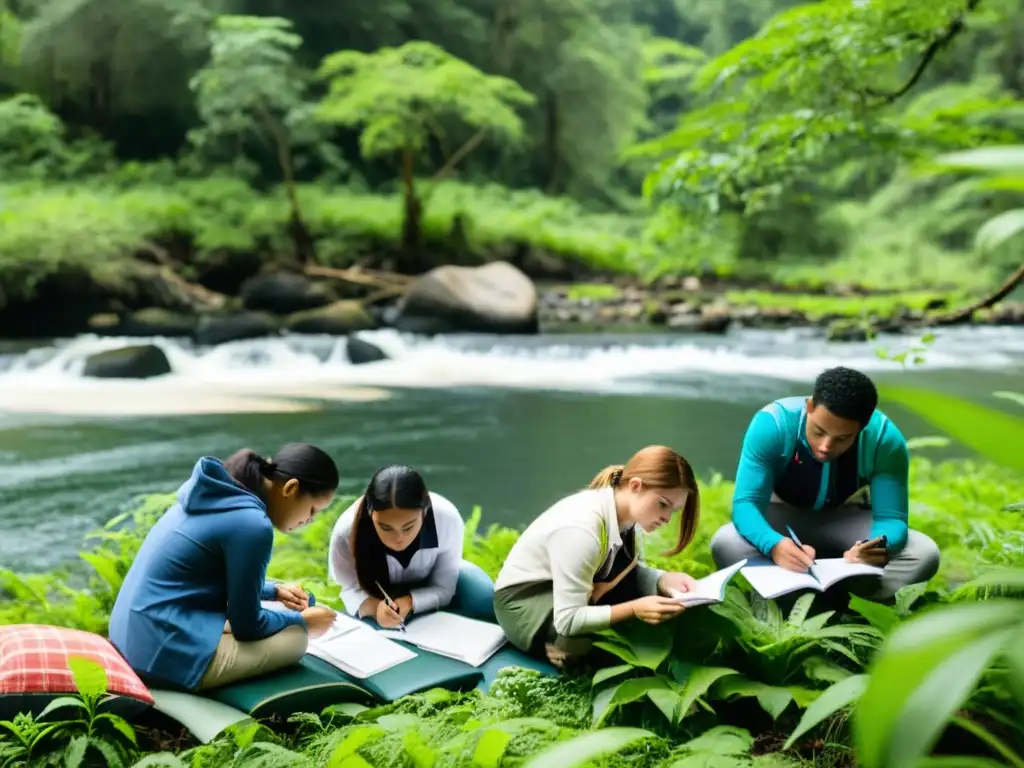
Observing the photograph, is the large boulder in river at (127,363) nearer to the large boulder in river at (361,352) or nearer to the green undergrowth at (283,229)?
the large boulder in river at (361,352)

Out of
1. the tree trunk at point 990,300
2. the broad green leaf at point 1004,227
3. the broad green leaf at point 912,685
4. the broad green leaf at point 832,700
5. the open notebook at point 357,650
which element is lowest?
the open notebook at point 357,650

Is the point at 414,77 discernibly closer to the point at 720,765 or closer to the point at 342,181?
the point at 342,181

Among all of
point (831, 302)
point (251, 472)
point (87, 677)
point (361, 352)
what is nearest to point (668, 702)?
point (251, 472)

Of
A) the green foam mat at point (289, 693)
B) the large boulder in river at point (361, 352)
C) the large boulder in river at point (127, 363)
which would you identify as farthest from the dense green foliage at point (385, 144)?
the green foam mat at point (289, 693)

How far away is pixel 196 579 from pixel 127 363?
836 centimetres

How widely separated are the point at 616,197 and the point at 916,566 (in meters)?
20.0

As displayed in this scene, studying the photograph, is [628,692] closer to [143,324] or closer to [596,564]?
[596,564]

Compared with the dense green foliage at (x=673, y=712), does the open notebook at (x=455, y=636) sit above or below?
below

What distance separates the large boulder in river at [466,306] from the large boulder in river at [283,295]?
1.42m

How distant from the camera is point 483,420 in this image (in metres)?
8.49

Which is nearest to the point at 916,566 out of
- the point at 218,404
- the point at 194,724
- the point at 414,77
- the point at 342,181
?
the point at 194,724

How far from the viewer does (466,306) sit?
41.9 feet

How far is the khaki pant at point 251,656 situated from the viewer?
2109 millimetres

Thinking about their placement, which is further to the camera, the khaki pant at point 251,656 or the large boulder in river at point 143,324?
the large boulder in river at point 143,324
